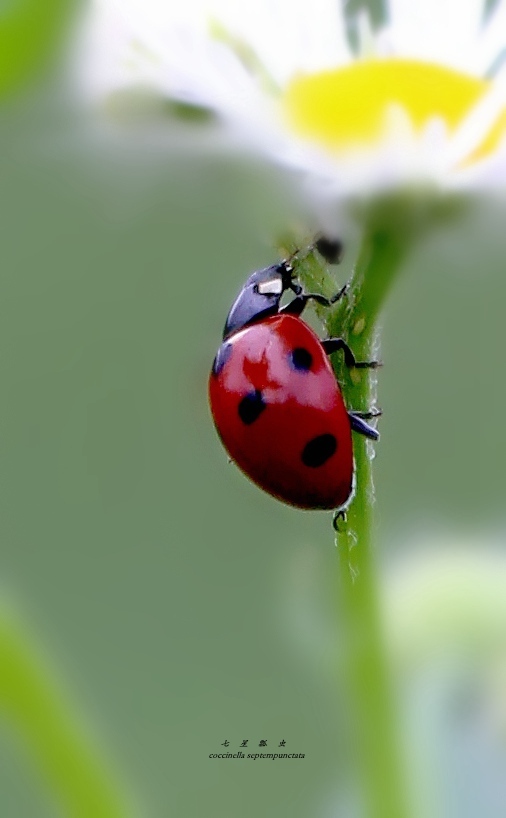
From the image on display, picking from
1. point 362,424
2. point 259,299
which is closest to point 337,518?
point 362,424

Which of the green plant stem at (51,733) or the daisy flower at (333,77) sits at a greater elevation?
the daisy flower at (333,77)

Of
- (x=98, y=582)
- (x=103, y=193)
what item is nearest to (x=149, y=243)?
(x=103, y=193)

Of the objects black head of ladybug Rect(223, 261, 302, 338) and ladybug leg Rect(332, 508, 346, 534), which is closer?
ladybug leg Rect(332, 508, 346, 534)

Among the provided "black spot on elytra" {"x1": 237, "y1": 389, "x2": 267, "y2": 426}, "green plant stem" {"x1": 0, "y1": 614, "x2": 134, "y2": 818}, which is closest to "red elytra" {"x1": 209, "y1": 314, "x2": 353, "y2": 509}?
"black spot on elytra" {"x1": 237, "y1": 389, "x2": 267, "y2": 426}

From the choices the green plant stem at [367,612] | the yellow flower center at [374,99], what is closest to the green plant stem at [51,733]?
the green plant stem at [367,612]

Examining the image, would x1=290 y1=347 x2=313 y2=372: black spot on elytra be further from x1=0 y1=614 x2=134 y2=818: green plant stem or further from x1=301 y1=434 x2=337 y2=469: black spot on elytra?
x1=0 y1=614 x2=134 y2=818: green plant stem

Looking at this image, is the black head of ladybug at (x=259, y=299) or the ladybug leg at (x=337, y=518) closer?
the ladybug leg at (x=337, y=518)

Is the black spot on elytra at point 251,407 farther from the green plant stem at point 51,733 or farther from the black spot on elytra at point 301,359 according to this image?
the green plant stem at point 51,733

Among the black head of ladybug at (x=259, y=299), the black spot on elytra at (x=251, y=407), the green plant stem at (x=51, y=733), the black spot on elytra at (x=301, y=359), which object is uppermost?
the black head of ladybug at (x=259, y=299)

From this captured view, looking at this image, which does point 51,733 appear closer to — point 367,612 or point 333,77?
point 367,612
